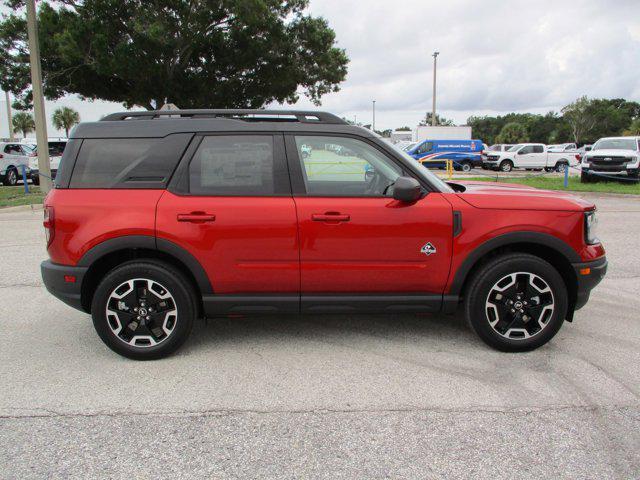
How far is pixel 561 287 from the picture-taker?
12.2 feet

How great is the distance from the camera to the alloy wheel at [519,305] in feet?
12.2

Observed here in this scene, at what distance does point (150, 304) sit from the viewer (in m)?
3.72

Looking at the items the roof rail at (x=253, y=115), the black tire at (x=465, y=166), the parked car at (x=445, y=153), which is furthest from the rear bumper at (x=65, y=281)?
the black tire at (x=465, y=166)

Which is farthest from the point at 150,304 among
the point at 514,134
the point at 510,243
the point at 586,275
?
the point at 514,134

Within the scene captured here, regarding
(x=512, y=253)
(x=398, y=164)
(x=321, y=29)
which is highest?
(x=321, y=29)

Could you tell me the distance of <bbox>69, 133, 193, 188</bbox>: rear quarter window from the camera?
3.74 meters

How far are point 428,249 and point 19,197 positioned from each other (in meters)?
15.0

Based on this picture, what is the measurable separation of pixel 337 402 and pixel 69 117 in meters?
65.9

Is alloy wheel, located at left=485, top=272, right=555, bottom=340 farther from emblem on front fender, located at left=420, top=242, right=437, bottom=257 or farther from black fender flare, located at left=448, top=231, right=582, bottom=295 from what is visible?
emblem on front fender, located at left=420, top=242, right=437, bottom=257

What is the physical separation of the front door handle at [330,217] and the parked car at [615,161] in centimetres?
1883

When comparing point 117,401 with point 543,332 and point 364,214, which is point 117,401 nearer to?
point 364,214

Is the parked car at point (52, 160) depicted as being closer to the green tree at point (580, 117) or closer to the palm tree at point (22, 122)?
the palm tree at point (22, 122)

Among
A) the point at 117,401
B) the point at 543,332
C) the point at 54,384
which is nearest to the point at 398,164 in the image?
the point at 543,332

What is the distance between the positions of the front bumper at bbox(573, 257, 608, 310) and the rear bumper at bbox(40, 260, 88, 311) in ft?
11.9
